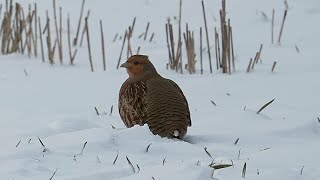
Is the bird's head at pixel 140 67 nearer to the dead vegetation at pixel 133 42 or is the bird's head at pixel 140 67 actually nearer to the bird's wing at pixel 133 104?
the bird's wing at pixel 133 104

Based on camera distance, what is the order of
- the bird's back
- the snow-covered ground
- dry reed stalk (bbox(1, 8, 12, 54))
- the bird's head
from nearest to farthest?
the snow-covered ground < the bird's back < the bird's head < dry reed stalk (bbox(1, 8, 12, 54))

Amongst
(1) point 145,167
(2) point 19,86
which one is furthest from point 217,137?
(2) point 19,86

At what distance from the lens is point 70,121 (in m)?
4.76

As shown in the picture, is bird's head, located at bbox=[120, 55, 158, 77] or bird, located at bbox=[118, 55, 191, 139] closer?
bird, located at bbox=[118, 55, 191, 139]

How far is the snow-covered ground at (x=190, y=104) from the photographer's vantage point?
3.48m

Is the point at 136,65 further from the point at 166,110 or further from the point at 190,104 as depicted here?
the point at 190,104

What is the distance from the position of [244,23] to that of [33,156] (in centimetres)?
548

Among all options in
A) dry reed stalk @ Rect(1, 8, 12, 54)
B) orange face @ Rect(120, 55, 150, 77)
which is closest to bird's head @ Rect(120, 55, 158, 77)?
orange face @ Rect(120, 55, 150, 77)

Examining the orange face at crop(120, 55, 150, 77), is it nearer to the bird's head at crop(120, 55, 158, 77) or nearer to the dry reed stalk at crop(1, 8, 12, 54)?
the bird's head at crop(120, 55, 158, 77)

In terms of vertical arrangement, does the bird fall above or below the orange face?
below

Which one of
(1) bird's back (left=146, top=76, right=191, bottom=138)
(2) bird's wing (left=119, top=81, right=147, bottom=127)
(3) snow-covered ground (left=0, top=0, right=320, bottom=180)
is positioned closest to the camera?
(3) snow-covered ground (left=0, top=0, right=320, bottom=180)

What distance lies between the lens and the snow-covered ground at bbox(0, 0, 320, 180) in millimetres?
3479

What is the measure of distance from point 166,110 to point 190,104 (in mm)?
1110

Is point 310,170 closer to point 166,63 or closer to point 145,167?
point 145,167
